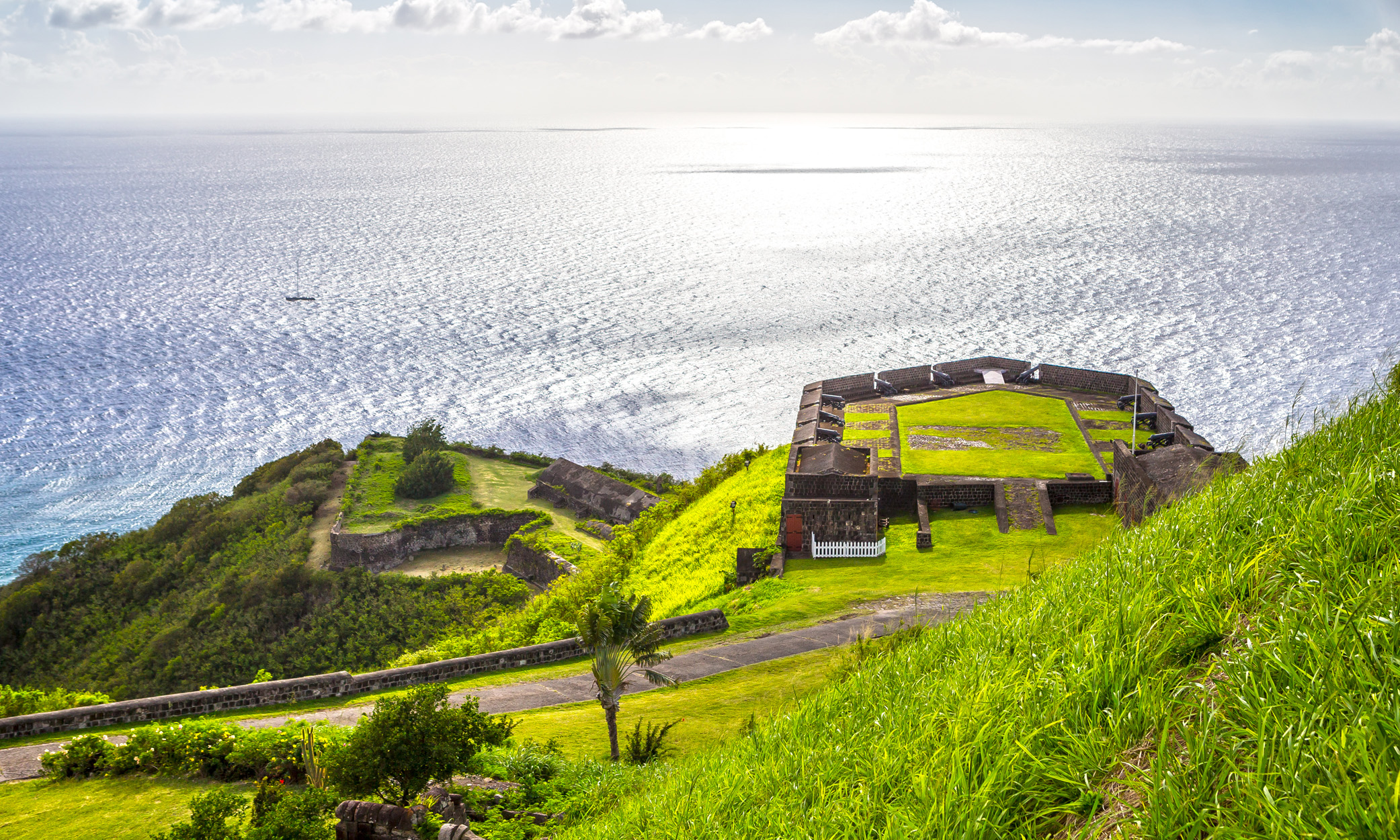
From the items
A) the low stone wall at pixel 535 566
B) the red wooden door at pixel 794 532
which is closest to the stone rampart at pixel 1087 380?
the red wooden door at pixel 794 532

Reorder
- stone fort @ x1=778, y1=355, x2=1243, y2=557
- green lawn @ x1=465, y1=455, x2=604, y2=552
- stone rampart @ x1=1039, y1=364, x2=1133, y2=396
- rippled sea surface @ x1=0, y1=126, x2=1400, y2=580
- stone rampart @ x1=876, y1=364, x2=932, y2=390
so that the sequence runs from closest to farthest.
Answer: stone fort @ x1=778, y1=355, x2=1243, y2=557 → green lawn @ x1=465, y1=455, x2=604, y2=552 → stone rampart @ x1=1039, y1=364, x2=1133, y2=396 → stone rampart @ x1=876, y1=364, x2=932, y2=390 → rippled sea surface @ x1=0, y1=126, x2=1400, y2=580

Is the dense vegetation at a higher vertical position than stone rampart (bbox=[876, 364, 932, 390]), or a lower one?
lower

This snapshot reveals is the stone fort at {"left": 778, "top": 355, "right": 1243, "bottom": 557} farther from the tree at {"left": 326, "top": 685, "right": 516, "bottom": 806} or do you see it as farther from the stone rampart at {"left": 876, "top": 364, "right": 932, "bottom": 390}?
the tree at {"left": 326, "top": 685, "right": 516, "bottom": 806}

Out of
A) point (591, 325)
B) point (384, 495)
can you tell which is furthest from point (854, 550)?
point (591, 325)

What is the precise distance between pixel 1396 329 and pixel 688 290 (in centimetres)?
6935

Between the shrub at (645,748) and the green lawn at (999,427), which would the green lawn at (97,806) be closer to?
the shrub at (645,748)

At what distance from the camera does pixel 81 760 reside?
1750cm

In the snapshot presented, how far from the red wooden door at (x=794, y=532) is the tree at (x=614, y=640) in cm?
1674

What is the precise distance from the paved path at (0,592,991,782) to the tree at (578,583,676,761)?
15.4 feet

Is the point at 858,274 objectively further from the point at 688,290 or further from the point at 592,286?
the point at 592,286

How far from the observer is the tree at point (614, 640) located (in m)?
17.4

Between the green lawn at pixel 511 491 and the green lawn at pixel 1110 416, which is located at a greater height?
the green lawn at pixel 1110 416

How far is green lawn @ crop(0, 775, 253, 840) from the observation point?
15102 millimetres

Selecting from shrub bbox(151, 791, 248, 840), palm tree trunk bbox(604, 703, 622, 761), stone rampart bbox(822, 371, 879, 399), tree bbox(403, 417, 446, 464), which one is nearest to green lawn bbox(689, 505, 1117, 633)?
palm tree trunk bbox(604, 703, 622, 761)
